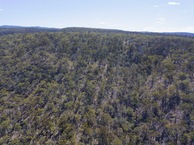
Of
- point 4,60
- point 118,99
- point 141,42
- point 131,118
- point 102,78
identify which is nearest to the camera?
point 131,118

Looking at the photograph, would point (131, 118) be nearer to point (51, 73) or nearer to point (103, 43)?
point (51, 73)

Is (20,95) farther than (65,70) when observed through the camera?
No

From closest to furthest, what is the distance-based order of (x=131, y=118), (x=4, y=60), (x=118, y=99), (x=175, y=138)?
(x=175, y=138), (x=131, y=118), (x=118, y=99), (x=4, y=60)

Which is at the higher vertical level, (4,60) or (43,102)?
(4,60)

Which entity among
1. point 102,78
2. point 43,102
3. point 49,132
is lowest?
point 49,132

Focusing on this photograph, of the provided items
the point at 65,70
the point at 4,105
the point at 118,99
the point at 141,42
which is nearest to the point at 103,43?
the point at 141,42

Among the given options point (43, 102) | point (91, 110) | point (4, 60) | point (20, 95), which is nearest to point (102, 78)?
point (91, 110)
